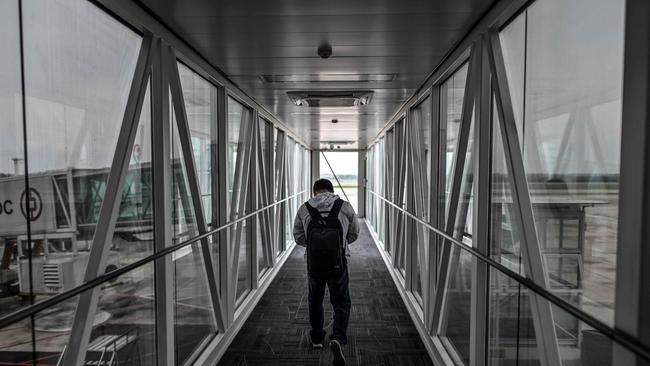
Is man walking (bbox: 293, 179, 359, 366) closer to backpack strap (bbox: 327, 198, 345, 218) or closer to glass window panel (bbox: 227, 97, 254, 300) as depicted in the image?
backpack strap (bbox: 327, 198, 345, 218)

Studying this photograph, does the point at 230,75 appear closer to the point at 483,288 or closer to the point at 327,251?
the point at 327,251

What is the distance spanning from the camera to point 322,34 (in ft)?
6.72

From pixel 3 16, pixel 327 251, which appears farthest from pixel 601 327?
pixel 327 251

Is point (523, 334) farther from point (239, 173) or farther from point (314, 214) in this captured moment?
point (239, 173)

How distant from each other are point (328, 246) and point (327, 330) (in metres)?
1.00

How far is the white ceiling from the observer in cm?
172

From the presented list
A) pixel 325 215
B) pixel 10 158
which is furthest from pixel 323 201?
pixel 10 158

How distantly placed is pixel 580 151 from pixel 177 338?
2260mm

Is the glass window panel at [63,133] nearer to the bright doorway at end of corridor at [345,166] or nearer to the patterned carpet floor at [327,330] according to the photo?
the patterned carpet floor at [327,330]

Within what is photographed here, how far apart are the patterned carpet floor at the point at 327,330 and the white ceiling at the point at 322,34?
194cm

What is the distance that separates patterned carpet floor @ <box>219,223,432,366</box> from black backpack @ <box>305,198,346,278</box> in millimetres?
640

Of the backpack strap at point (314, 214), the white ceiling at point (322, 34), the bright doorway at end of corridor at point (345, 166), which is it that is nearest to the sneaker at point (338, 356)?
the backpack strap at point (314, 214)

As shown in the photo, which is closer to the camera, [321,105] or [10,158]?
[10,158]

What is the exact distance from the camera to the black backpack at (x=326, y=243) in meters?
2.74
